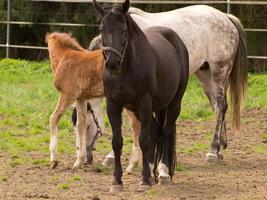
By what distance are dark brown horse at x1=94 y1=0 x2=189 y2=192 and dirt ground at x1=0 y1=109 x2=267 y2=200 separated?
26cm

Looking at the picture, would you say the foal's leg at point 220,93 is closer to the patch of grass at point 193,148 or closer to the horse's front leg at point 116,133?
the patch of grass at point 193,148

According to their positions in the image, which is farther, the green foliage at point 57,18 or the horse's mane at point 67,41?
the green foliage at point 57,18

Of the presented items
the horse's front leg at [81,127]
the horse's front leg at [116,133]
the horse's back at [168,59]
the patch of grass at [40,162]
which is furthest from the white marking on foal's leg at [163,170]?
the patch of grass at [40,162]

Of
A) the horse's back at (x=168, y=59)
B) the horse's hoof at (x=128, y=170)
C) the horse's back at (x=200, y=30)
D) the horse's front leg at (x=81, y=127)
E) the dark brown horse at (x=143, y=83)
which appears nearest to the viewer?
the dark brown horse at (x=143, y=83)

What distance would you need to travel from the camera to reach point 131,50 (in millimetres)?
7309

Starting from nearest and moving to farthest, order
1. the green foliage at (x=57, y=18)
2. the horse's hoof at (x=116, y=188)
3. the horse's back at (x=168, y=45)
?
the horse's hoof at (x=116, y=188) → the horse's back at (x=168, y=45) → the green foliage at (x=57, y=18)

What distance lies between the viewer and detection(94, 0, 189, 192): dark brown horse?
7039 millimetres

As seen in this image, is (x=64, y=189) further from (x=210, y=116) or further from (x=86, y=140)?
(x=210, y=116)

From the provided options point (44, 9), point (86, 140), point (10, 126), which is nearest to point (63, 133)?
point (10, 126)

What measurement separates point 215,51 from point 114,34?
345cm

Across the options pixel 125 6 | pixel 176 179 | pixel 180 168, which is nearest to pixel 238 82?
pixel 180 168

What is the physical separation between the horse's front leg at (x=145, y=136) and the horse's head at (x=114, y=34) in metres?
0.48

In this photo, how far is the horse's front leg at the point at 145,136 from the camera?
24.0ft

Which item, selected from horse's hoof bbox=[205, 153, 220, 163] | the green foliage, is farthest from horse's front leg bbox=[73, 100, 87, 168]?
the green foliage
